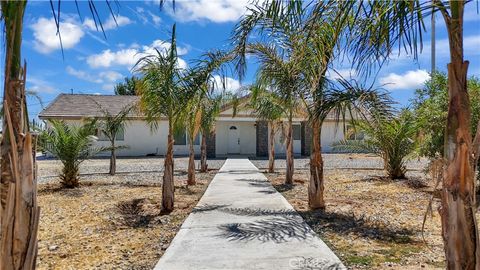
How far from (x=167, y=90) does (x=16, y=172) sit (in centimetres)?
617

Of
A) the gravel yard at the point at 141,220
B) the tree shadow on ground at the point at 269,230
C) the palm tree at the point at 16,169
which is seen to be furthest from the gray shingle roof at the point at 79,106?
the palm tree at the point at 16,169

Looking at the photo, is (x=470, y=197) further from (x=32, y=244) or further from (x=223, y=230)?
(x=223, y=230)

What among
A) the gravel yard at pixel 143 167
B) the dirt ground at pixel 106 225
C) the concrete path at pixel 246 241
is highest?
the gravel yard at pixel 143 167

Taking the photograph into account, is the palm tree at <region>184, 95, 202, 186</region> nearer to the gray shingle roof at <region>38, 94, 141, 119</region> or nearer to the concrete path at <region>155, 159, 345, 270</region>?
the concrete path at <region>155, 159, 345, 270</region>

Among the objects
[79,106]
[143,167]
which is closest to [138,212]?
[143,167]

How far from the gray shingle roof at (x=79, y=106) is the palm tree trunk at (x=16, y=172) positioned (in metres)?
26.4

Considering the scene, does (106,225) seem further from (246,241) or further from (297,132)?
(297,132)

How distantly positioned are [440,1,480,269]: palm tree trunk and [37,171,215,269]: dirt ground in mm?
3492

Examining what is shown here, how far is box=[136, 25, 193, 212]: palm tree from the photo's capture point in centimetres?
890

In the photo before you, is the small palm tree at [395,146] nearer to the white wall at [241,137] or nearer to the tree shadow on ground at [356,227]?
the tree shadow on ground at [356,227]

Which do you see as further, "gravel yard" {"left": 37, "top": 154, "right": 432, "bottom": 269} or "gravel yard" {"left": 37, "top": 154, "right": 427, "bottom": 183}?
"gravel yard" {"left": 37, "top": 154, "right": 427, "bottom": 183}

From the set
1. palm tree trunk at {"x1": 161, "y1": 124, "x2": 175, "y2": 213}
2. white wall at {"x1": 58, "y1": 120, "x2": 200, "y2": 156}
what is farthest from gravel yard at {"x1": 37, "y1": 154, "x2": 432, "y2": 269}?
white wall at {"x1": 58, "y1": 120, "x2": 200, "y2": 156}

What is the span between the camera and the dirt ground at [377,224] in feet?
17.5

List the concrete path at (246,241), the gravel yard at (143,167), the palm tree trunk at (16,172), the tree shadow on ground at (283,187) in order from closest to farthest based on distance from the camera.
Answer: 1. the palm tree trunk at (16,172)
2. the concrete path at (246,241)
3. the tree shadow on ground at (283,187)
4. the gravel yard at (143,167)
